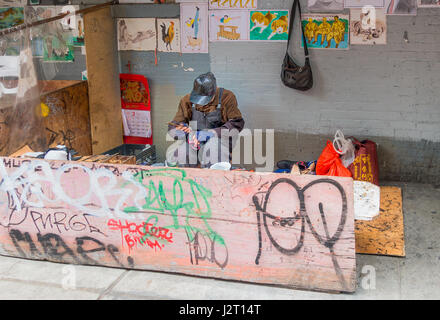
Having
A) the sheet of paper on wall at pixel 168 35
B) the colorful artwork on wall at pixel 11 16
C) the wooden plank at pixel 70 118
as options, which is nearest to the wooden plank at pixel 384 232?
the sheet of paper on wall at pixel 168 35

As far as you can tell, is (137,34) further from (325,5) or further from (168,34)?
(325,5)

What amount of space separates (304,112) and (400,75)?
125cm

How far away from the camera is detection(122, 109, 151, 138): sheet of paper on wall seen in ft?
23.7

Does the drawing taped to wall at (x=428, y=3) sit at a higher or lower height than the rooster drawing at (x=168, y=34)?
higher

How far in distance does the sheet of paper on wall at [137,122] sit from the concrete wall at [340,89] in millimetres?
312

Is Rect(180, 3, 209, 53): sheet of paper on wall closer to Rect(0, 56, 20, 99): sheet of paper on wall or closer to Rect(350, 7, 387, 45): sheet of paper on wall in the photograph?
Rect(350, 7, 387, 45): sheet of paper on wall

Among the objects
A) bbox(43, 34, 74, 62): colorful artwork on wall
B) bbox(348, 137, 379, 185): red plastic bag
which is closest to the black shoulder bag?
bbox(348, 137, 379, 185): red plastic bag

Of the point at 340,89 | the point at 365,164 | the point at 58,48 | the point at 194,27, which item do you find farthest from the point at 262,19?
the point at 58,48

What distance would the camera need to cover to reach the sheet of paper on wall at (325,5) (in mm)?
6258

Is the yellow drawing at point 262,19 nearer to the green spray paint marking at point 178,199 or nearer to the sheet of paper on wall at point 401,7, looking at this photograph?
the sheet of paper on wall at point 401,7

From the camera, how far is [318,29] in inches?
251

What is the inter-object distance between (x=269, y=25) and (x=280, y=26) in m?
0.14

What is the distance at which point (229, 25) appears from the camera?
21.7 ft
